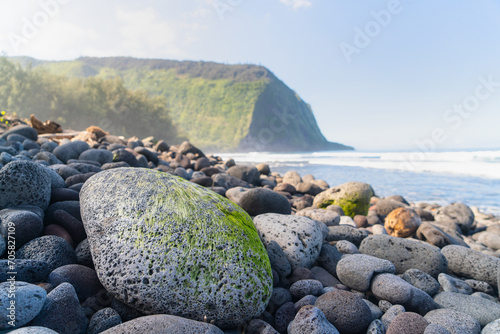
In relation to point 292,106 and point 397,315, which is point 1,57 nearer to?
point 397,315

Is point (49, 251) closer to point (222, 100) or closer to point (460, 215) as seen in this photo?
point (460, 215)

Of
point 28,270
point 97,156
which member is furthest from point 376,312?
point 97,156

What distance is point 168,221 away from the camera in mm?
2105

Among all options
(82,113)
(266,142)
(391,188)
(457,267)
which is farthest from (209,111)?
(457,267)

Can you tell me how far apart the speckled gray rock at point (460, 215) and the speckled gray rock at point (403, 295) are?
495 centimetres

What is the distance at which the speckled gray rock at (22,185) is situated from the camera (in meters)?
2.39

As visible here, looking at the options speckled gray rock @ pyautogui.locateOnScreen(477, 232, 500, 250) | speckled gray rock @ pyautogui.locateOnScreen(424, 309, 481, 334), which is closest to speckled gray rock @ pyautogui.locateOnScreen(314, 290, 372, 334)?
speckled gray rock @ pyautogui.locateOnScreen(424, 309, 481, 334)

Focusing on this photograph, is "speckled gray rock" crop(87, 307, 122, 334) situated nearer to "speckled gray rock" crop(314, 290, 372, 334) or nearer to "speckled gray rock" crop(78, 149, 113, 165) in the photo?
"speckled gray rock" crop(314, 290, 372, 334)

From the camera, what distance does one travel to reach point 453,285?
9.95 feet

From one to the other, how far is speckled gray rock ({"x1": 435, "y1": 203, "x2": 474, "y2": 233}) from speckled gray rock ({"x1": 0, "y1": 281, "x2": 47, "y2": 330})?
7.57 metres

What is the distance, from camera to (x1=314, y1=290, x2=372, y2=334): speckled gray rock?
2.05 meters

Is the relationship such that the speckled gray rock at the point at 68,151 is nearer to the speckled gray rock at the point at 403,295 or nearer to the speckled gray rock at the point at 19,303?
the speckled gray rock at the point at 19,303

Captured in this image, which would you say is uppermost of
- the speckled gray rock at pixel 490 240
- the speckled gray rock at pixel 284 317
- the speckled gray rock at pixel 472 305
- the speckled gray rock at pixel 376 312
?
the speckled gray rock at pixel 284 317

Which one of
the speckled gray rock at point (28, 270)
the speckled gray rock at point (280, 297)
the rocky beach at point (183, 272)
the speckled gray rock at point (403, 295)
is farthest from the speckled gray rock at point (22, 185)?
the speckled gray rock at point (403, 295)
